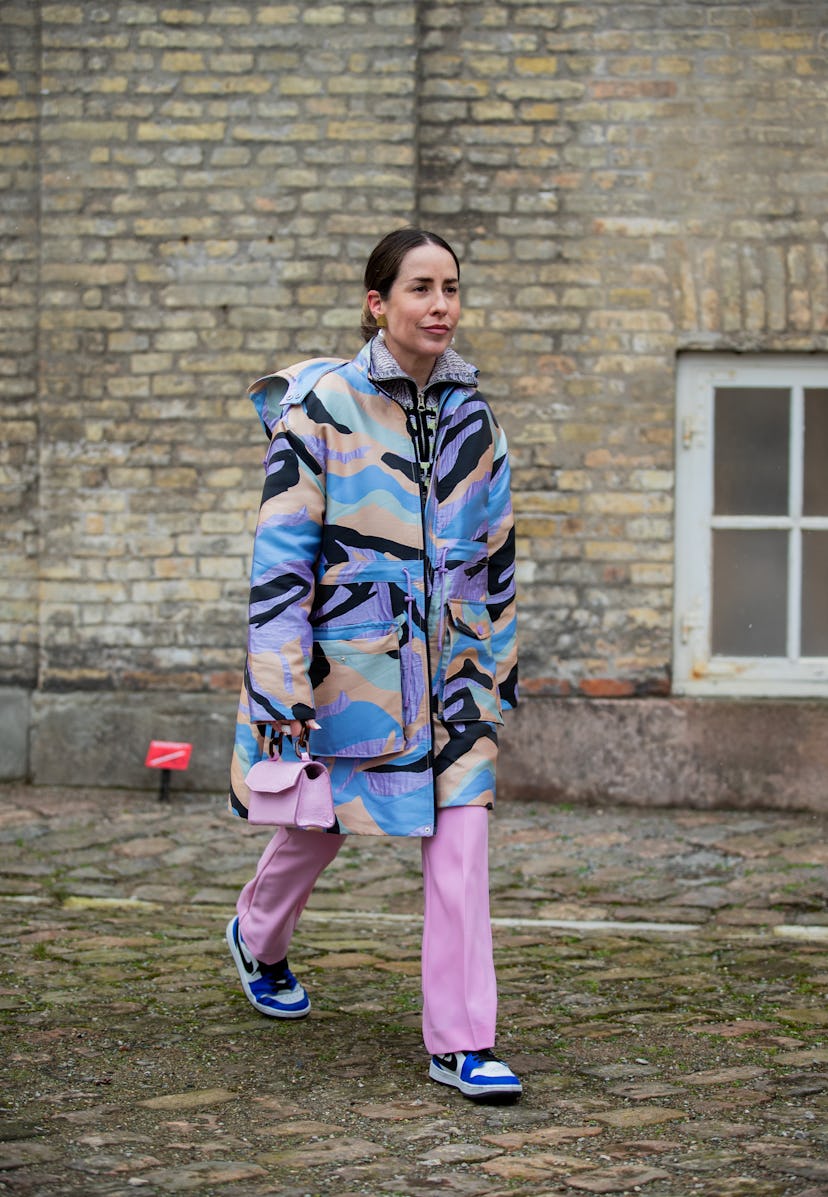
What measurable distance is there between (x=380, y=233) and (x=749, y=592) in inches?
92.5

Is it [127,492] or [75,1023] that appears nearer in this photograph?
[75,1023]

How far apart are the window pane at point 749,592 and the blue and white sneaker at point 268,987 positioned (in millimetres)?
3820

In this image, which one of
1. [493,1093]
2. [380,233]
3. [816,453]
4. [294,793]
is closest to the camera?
[493,1093]

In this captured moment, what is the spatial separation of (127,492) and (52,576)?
0.52 m

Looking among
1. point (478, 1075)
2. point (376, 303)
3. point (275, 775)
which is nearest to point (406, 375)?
point (376, 303)

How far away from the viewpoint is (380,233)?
7180mm

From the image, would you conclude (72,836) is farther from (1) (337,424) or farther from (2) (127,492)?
(1) (337,424)

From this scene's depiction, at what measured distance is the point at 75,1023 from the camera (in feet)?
12.9

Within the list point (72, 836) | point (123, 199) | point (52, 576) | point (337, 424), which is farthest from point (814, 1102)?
point (123, 199)

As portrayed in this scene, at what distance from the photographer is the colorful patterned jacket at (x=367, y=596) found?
348 cm

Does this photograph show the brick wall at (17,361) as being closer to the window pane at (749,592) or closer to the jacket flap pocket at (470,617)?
the window pane at (749,592)

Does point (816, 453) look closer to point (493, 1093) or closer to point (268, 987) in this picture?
point (268, 987)

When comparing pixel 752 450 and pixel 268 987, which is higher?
pixel 752 450

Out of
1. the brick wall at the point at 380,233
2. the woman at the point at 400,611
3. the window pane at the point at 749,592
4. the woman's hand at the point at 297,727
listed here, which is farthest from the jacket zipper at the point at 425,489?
the window pane at the point at 749,592
